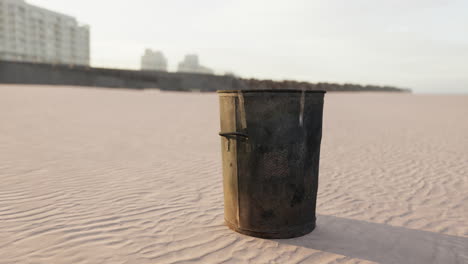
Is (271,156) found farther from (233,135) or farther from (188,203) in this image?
(188,203)

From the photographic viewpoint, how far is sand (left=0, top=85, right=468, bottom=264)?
11.6ft

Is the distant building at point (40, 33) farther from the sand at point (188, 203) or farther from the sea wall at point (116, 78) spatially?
the sand at point (188, 203)

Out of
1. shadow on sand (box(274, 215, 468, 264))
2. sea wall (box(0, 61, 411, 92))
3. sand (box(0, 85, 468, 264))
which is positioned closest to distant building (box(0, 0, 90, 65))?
sea wall (box(0, 61, 411, 92))

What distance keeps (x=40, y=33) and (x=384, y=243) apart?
100400mm

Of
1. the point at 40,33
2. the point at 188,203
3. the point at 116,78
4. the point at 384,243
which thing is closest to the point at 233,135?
the point at 188,203

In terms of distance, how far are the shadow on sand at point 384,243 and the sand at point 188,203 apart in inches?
0.5

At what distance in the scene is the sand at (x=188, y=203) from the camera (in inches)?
139

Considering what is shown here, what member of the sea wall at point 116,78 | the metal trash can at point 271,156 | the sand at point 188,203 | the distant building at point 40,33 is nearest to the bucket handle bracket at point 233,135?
the metal trash can at point 271,156

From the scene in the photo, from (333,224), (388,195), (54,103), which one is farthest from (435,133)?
(54,103)

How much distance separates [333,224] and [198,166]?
3.66m

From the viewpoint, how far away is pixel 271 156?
11.7 ft

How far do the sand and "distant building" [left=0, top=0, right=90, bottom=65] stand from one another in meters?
69.9

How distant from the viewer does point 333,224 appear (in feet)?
14.2

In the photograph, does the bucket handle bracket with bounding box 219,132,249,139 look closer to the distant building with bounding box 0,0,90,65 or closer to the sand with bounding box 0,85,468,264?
the sand with bounding box 0,85,468,264
